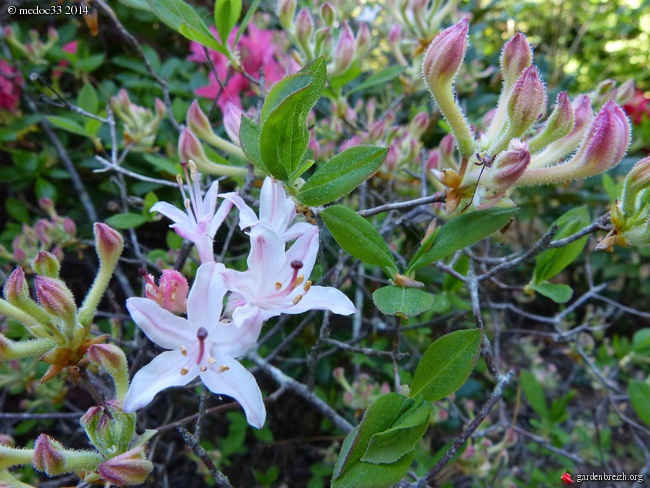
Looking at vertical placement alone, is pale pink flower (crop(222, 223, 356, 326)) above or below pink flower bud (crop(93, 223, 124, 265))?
below

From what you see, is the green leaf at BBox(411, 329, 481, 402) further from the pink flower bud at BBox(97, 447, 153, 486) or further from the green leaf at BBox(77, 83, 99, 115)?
the green leaf at BBox(77, 83, 99, 115)

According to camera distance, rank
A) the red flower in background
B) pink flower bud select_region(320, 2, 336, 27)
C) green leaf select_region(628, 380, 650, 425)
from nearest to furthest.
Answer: green leaf select_region(628, 380, 650, 425) < pink flower bud select_region(320, 2, 336, 27) < the red flower in background

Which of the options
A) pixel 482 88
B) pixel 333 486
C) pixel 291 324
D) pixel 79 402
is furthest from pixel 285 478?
pixel 482 88

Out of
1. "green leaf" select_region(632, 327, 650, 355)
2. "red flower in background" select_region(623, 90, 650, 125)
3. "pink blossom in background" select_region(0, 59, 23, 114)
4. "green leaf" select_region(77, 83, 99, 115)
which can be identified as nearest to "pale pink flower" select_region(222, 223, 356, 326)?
"green leaf" select_region(77, 83, 99, 115)

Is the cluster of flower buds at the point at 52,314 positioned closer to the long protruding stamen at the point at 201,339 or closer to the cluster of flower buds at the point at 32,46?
the long protruding stamen at the point at 201,339

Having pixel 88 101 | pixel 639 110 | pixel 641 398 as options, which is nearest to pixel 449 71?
pixel 641 398

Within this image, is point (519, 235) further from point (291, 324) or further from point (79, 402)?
point (79, 402)

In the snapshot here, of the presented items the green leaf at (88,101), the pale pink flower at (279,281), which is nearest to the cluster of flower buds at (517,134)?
the pale pink flower at (279,281)
